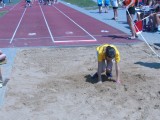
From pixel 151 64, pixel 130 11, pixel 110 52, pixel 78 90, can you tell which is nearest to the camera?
pixel 110 52

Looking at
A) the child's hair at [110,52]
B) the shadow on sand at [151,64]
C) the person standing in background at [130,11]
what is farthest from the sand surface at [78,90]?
the person standing in background at [130,11]

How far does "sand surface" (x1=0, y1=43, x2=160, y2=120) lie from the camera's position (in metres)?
6.39

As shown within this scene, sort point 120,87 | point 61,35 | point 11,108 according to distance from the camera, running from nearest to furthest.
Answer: point 11,108 < point 120,87 < point 61,35

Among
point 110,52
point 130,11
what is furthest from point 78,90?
point 130,11

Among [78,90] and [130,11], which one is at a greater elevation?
[130,11]

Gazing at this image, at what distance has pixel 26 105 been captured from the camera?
6.86 m

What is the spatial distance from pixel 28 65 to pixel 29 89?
2362mm

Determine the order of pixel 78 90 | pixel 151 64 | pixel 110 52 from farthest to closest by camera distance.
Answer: pixel 151 64, pixel 78 90, pixel 110 52

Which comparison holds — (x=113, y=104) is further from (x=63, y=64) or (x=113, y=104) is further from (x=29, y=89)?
(x=63, y=64)

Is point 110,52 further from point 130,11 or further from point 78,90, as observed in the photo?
point 130,11

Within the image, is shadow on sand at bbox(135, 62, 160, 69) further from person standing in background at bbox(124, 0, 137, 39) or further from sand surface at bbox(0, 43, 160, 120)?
person standing in background at bbox(124, 0, 137, 39)

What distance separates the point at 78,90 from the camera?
7.70m

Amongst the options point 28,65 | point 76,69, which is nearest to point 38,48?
point 28,65

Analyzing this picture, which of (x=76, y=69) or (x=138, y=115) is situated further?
(x=76, y=69)
